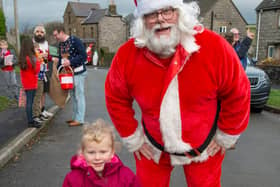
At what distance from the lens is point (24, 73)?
6.04 m

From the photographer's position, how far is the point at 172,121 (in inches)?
87.7

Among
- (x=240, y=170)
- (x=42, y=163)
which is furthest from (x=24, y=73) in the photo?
(x=240, y=170)

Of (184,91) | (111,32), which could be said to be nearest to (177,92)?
(184,91)

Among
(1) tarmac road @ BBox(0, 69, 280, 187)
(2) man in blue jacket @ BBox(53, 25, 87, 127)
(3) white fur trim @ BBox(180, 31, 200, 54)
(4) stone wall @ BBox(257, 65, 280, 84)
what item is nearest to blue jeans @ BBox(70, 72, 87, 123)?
(2) man in blue jacket @ BBox(53, 25, 87, 127)

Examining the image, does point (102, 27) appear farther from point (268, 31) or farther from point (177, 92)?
point (177, 92)

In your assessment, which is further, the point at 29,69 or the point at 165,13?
the point at 29,69

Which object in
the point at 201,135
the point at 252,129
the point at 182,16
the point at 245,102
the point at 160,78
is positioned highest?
the point at 182,16

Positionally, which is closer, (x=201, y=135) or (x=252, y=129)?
(x=201, y=135)

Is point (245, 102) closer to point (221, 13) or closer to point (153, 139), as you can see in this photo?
point (153, 139)

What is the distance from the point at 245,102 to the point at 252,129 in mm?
4801

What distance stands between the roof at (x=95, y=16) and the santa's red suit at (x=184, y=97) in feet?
188

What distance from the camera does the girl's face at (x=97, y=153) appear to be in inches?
89.4

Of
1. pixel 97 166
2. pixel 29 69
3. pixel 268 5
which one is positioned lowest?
pixel 97 166

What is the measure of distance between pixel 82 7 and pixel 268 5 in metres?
44.7
